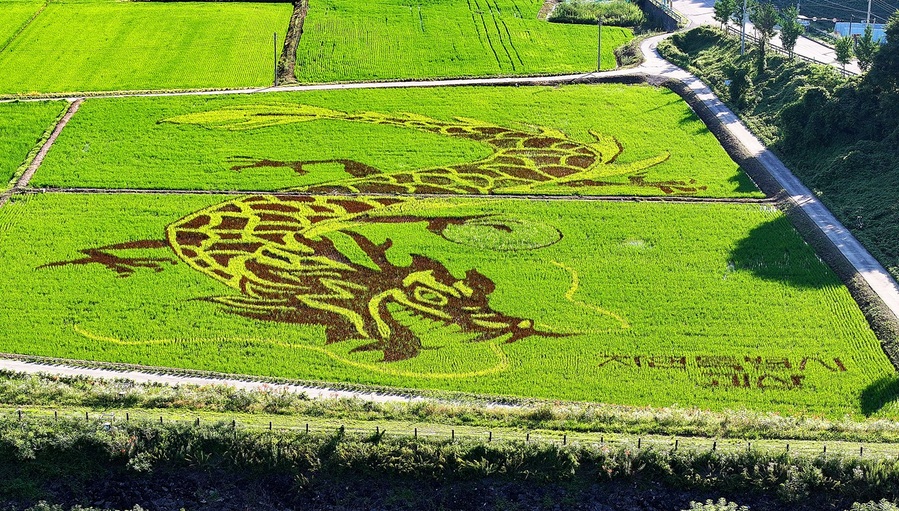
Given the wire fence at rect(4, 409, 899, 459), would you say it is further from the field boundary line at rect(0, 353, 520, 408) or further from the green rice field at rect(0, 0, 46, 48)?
the green rice field at rect(0, 0, 46, 48)

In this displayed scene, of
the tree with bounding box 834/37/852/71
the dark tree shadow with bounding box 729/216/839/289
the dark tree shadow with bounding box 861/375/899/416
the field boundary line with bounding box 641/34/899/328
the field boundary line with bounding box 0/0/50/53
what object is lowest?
the dark tree shadow with bounding box 861/375/899/416

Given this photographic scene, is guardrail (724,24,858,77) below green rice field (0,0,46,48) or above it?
below

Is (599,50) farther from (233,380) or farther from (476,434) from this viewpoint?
(476,434)

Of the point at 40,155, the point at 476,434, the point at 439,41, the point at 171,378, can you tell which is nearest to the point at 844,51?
the point at 439,41

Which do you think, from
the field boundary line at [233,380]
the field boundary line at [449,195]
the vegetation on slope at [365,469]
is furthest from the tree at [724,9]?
the vegetation on slope at [365,469]

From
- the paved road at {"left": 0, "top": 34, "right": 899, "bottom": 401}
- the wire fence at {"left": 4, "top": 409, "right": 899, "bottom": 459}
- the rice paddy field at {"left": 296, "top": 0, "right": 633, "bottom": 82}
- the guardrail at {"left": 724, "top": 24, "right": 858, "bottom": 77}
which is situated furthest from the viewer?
the rice paddy field at {"left": 296, "top": 0, "right": 633, "bottom": 82}

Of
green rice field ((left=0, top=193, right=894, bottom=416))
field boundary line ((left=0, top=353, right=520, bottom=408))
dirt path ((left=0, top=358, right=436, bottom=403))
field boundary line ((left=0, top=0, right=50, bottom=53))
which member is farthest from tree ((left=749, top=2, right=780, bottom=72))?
field boundary line ((left=0, top=0, right=50, bottom=53))

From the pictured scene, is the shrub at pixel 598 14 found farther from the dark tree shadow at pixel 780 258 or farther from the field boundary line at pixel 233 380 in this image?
the field boundary line at pixel 233 380
